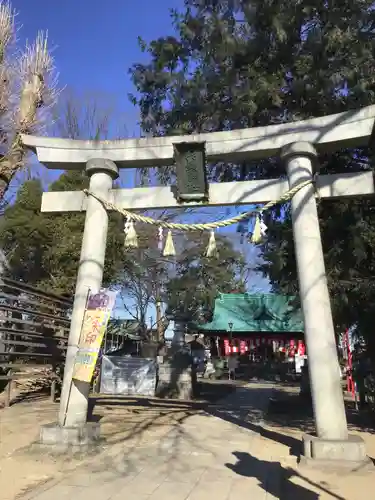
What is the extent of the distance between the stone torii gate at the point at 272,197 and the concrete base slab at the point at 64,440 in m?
0.03

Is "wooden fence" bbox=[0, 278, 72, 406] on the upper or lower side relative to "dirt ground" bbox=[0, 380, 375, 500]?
upper

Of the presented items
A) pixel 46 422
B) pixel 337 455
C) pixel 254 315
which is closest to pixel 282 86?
pixel 337 455

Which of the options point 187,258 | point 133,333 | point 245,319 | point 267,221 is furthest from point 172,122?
point 133,333

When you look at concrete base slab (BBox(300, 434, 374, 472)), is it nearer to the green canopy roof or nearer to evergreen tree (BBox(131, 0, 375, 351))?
evergreen tree (BBox(131, 0, 375, 351))

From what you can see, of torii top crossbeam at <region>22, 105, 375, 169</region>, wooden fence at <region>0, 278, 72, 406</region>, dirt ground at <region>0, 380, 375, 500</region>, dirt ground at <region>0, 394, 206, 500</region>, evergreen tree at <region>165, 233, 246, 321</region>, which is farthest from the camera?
evergreen tree at <region>165, 233, 246, 321</region>

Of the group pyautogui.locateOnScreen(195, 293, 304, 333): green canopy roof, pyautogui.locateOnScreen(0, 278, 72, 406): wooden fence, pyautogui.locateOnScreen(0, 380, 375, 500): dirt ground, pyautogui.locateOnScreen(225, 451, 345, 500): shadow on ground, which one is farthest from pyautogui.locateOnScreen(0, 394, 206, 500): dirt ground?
pyautogui.locateOnScreen(195, 293, 304, 333): green canopy roof

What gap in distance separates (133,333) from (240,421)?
22695mm

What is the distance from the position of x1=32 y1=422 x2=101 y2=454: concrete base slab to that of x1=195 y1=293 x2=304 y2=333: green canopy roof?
15547mm

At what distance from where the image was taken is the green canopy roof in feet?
68.9

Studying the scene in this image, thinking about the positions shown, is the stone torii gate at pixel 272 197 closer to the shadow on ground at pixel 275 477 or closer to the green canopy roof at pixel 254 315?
the shadow on ground at pixel 275 477

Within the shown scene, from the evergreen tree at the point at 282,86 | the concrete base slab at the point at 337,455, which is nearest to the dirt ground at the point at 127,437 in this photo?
the concrete base slab at the point at 337,455

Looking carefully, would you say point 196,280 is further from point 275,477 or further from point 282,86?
point 275,477

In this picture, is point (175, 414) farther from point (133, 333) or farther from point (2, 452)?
point (133, 333)

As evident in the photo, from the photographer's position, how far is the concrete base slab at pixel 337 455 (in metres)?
5.66
